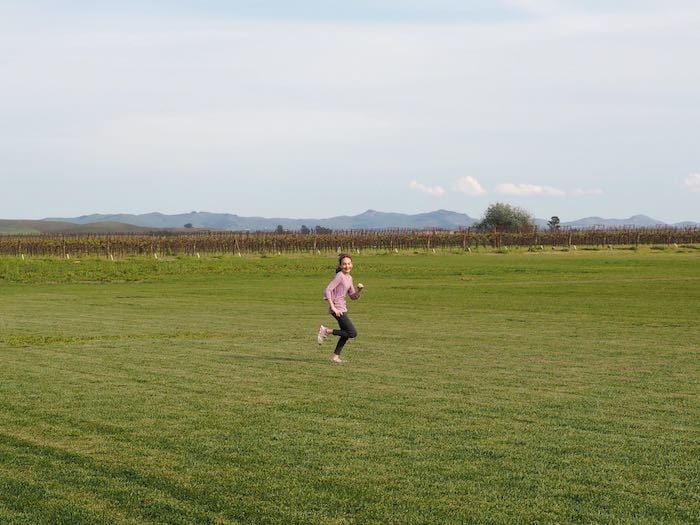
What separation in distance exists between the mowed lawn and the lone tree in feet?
508

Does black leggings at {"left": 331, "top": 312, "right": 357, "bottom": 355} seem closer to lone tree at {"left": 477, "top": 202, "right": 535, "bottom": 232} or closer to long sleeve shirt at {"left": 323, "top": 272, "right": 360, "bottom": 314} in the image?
long sleeve shirt at {"left": 323, "top": 272, "right": 360, "bottom": 314}

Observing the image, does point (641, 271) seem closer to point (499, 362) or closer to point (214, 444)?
point (499, 362)

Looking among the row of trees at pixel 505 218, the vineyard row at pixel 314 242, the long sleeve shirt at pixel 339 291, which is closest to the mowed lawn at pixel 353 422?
the long sleeve shirt at pixel 339 291

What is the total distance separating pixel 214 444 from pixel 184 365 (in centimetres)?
716

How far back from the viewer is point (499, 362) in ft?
60.3

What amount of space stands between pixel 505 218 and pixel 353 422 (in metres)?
176

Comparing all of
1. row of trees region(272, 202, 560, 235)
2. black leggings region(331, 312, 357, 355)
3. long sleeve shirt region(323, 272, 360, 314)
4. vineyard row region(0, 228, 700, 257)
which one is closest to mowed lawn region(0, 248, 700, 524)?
black leggings region(331, 312, 357, 355)

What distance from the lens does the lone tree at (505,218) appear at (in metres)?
182

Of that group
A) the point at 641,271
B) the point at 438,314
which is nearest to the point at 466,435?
the point at 438,314

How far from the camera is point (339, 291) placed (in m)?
18.7

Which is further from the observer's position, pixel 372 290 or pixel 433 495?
pixel 372 290

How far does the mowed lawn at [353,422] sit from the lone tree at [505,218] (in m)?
155

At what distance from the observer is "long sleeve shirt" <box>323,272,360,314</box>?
1853cm

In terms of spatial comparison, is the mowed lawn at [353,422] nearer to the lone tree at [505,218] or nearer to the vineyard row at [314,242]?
the vineyard row at [314,242]
